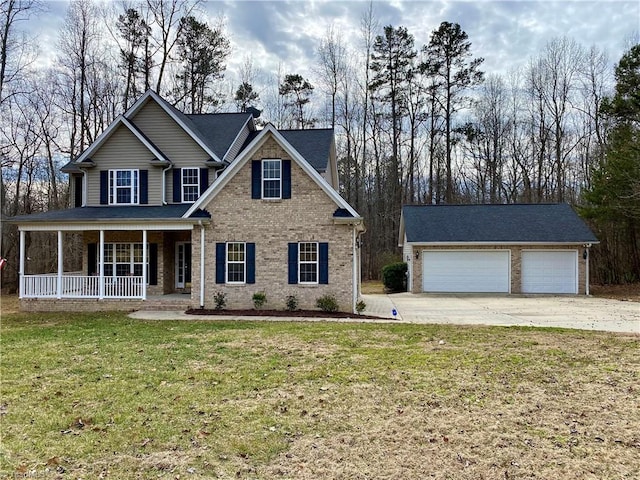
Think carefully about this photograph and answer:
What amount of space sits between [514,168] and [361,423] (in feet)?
113

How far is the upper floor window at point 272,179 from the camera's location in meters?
15.7

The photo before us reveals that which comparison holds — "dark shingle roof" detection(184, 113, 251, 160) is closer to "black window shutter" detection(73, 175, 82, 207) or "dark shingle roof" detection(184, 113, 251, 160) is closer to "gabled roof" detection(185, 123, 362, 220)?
"gabled roof" detection(185, 123, 362, 220)

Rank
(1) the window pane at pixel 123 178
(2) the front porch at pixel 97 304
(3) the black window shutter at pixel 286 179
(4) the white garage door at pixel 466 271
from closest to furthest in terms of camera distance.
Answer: (3) the black window shutter at pixel 286 179 → (2) the front porch at pixel 97 304 → (1) the window pane at pixel 123 178 → (4) the white garage door at pixel 466 271

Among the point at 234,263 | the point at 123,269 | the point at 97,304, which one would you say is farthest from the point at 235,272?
the point at 123,269

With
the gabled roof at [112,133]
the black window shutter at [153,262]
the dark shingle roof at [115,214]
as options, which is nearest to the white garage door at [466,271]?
the dark shingle roof at [115,214]

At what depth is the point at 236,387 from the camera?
248 inches

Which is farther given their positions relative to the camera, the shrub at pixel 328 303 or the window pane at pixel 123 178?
the window pane at pixel 123 178

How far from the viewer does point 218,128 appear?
69.2 feet

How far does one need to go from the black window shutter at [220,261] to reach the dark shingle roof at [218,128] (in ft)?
15.5

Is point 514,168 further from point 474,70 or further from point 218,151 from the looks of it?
point 218,151

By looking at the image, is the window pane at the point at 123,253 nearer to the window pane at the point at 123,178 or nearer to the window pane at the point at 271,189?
the window pane at the point at 123,178

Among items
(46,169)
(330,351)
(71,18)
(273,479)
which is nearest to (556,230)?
(330,351)

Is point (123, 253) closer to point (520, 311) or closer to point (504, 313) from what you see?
point (504, 313)

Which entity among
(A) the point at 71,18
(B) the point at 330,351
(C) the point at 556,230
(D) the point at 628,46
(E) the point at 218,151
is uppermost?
(A) the point at 71,18
